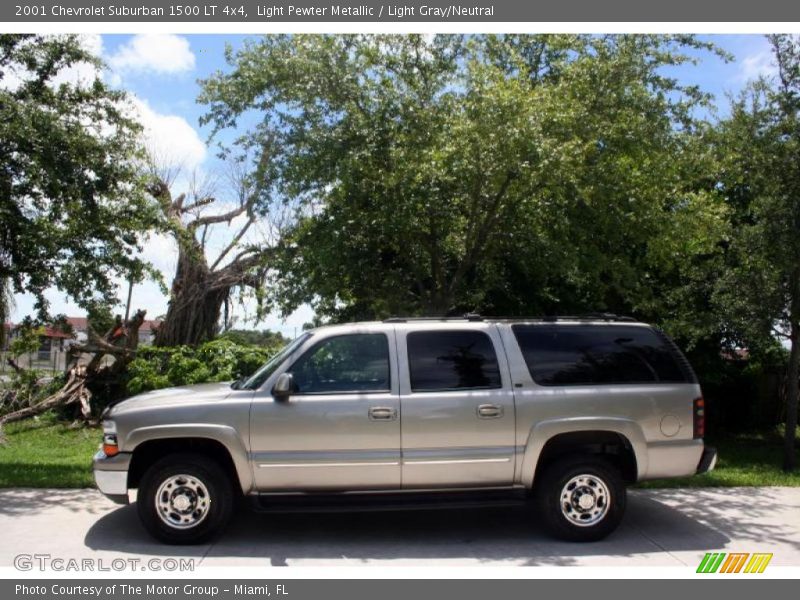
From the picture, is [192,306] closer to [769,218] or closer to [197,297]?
[197,297]

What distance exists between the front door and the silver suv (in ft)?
0.04

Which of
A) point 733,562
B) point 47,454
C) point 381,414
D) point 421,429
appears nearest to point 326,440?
point 381,414

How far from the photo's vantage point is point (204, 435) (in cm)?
639

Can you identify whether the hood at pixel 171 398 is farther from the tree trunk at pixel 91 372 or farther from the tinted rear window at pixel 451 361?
the tree trunk at pixel 91 372

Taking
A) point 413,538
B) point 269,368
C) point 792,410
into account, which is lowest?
point 413,538

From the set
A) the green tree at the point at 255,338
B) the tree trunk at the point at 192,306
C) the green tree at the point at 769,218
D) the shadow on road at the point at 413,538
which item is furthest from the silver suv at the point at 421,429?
the tree trunk at the point at 192,306

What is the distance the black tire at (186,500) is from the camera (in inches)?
253

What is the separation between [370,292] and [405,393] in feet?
11.8

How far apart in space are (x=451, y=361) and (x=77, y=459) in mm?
7157

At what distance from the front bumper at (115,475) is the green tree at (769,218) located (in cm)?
871

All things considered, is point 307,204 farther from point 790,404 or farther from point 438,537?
point 790,404

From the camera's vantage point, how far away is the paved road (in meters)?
6.25

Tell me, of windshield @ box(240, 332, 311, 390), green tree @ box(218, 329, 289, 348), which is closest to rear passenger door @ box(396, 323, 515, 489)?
windshield @ box(240, 332, 311, 390)

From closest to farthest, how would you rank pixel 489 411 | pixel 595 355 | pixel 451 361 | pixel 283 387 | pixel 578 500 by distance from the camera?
pixel 283 387, pixel 489 411, pixel 578 500, pixel 451 361, pixel 595 355
